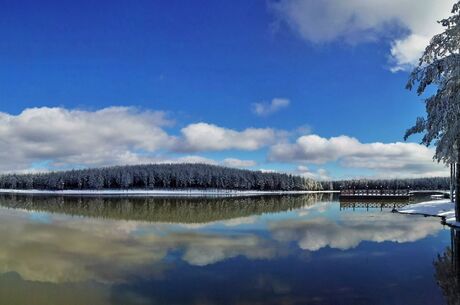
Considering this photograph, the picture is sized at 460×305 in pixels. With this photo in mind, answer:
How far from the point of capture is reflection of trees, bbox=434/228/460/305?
11846mm

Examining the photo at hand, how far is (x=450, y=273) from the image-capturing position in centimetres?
1466

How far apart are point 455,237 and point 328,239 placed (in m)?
6.76

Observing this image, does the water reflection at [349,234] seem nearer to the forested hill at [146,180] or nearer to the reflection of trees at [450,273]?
the reflection of trees at [450,273]

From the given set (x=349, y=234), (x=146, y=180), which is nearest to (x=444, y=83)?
(x=349, y=234)

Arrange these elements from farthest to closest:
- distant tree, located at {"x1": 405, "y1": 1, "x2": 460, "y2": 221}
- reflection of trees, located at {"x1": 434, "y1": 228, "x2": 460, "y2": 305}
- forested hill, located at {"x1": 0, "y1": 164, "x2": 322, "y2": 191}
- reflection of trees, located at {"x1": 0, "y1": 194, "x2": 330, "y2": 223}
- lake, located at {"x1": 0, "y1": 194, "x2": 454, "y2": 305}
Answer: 1. forested hill, located at {"x1": 0, "y1": 164, "x2": 322, "y2": 191}
2. reflection of trees, located at {"x1": 0, "y1": 194, "x2": 330, "y2": 223}
3. distant tree, located at {"x1": 405, "y1": 1, "x2": 460, "y2": 221}
4. lake, located at {"x1": 0, "y1": 194, "x2": 454, "y2": 305}
5. reflection of trees, located at {"x1": 434, "y1": 228, "x2": 460, "y2": 305}

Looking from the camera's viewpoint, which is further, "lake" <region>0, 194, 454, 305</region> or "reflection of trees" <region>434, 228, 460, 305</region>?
"lake" <region>0, 194, 454, 305</region>

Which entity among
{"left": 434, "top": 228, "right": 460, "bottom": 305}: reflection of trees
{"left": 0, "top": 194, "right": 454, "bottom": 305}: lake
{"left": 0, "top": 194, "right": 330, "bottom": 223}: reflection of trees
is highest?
{"left": 434, "top": 228, "right": 460, "bottom": 305}: reflection of trees

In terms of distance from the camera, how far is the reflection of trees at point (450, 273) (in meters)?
11.8

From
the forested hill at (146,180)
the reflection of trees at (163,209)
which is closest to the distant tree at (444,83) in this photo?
the reflection of trees at (163,209)

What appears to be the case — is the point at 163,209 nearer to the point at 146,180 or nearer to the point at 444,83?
the point at 444,83

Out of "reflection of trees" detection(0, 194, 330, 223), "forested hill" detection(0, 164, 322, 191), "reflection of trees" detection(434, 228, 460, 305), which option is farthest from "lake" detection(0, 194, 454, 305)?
"forested hill" detection(0, 164, 322, 191)

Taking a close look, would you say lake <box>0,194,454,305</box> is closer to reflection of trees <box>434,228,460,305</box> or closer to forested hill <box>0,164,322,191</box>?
reflection of trees <box>434,228,460,305</box>

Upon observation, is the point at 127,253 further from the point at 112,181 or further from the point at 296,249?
the point at 112,181

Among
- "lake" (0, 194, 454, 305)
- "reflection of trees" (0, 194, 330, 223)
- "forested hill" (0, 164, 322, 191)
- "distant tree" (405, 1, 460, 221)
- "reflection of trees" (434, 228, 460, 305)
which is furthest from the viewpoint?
"forested hill" (0, 164, 322, 191)
